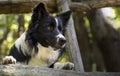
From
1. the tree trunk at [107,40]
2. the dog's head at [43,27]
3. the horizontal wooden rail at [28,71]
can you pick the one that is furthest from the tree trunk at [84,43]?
the horizontal wooden rail at [28,71]

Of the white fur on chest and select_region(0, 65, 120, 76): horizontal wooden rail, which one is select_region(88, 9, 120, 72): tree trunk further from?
select_region(0, 65, 120, 76): horizontal wooden rail

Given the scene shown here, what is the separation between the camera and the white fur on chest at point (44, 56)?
14.4ft

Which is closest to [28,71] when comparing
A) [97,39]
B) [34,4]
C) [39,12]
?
[39,12]

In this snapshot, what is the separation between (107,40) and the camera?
8516 mm

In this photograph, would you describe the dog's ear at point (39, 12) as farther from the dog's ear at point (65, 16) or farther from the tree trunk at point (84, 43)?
the tree trunk at point (84, 43)

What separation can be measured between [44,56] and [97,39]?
13.7 feet

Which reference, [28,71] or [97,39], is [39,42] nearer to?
[28,71]

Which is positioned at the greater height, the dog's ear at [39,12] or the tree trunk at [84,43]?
the dog's ear at [39,12]

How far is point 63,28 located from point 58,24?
8.7 inches

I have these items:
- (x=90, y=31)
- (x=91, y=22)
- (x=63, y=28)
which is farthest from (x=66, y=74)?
(x=90, y=31)

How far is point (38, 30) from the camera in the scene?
4.42 metres

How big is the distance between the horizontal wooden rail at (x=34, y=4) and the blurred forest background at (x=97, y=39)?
8.44ft

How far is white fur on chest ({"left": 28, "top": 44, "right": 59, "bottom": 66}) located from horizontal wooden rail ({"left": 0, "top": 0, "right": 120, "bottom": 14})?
0.98 meters

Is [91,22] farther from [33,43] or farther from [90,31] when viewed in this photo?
[33,43]
